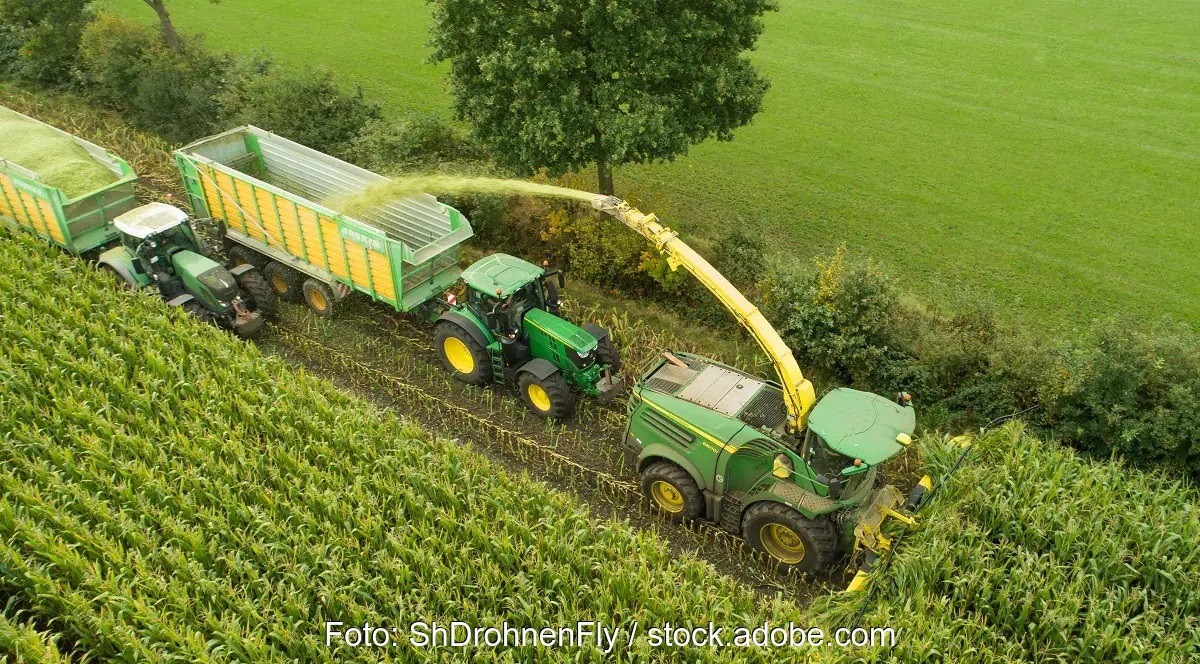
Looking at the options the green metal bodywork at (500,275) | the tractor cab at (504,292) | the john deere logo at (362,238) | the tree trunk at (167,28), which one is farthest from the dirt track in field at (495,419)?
the tree trunk at (167,28)

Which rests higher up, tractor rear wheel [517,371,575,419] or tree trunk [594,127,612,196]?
tree trunk [594,127,612,196]

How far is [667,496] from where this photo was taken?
9461 mm

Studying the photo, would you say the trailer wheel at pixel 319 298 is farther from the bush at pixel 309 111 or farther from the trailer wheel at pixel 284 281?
the bush at pixel 309 111

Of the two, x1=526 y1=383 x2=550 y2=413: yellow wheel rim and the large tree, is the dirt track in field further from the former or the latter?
the large tree

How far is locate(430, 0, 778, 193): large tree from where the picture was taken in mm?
12102

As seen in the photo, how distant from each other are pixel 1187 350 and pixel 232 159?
15.6m

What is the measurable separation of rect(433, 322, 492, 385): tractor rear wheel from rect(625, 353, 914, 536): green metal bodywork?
8.71ft

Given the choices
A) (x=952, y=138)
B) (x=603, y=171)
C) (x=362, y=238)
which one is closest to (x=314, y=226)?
(x=362, y=238)

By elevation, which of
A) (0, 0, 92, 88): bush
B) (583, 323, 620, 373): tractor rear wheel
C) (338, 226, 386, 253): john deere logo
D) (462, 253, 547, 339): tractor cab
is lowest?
(583, 323, 620, 373): tractor rear wheel

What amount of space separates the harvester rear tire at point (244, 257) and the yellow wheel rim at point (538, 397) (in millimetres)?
6042

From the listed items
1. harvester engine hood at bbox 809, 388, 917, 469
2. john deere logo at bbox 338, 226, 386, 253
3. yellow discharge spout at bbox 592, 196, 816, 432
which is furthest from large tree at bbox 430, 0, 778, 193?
harvester engine hood at bbox 809, 388, 917, 469

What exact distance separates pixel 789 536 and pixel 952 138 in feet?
50.5

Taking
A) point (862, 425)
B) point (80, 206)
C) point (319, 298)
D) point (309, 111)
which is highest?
point (309, 111)

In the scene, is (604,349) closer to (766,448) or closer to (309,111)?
(766,448)
